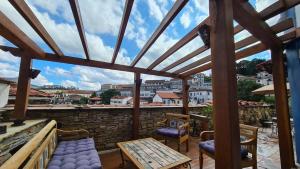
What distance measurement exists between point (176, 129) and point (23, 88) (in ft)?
11.7

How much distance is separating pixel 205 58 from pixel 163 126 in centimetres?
233

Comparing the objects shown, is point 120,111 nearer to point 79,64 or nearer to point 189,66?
point 79,64

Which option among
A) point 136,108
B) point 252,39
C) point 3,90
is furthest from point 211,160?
point 3,90

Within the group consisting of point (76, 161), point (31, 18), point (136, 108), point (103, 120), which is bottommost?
point (76, 161)

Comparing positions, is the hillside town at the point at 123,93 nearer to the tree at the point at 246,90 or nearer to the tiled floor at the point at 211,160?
the tiled floor at the point at 211,160

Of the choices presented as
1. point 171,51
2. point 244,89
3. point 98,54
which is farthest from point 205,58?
point 244,89

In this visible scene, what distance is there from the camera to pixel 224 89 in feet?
3.97

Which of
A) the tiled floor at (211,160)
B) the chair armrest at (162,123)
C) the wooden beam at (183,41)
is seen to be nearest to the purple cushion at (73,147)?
the tiled floor at (211,160)

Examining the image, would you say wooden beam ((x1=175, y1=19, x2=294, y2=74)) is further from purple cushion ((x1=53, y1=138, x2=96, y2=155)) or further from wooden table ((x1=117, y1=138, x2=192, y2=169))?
purple cushion ((x1=53, y1=138, x2=96, y2=155))

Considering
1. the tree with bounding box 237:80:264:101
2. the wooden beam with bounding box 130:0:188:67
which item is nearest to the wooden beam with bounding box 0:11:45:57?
the wooden beam with bounding box 130:0:188:67

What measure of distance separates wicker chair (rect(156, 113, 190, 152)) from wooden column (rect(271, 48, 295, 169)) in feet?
5.90

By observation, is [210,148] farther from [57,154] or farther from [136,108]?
[57,154]

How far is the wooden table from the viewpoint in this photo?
198 centimetres

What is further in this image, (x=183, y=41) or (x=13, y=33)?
(x=183, y=41)
